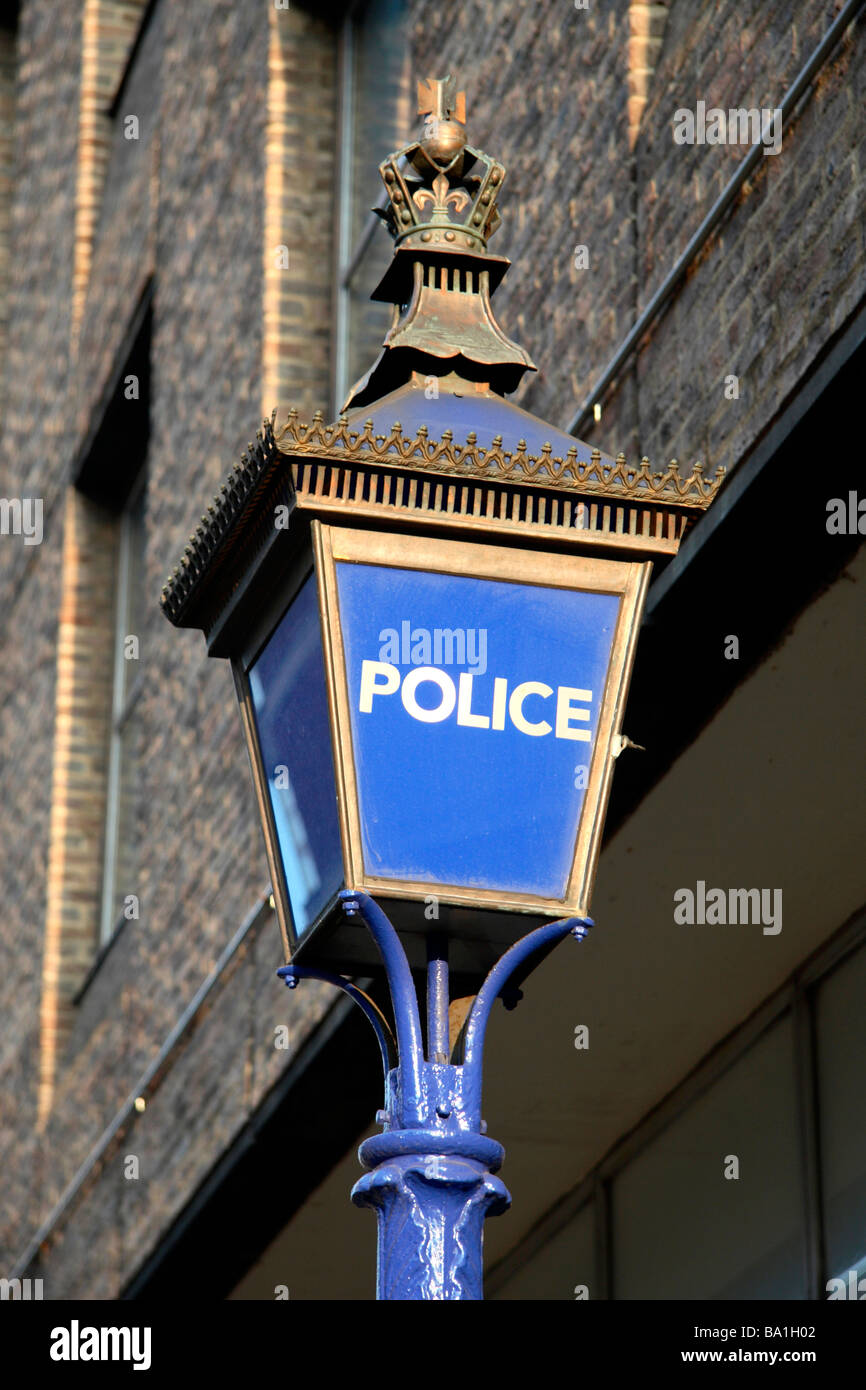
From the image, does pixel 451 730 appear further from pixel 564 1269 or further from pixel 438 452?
pixel 564 1269

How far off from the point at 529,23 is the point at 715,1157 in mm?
3701

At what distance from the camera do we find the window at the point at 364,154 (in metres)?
11.1

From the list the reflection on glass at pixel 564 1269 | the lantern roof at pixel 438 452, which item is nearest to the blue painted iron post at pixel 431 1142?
the lantern roof at pixel 438 452

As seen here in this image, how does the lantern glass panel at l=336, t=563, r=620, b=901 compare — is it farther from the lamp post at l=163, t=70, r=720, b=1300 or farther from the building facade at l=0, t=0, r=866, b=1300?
the building facade at l=0, t=0, r=866, b=1300

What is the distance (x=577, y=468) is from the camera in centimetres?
401

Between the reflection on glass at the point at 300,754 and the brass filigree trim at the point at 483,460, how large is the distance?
0.72 feet

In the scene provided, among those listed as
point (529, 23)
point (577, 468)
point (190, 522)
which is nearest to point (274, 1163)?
point (190, 522)

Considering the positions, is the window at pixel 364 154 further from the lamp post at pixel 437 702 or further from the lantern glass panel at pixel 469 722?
the lantern glass panel at pixel 469 722

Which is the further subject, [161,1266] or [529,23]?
[161,1266]

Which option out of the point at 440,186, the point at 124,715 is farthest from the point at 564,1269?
the point at 440,186

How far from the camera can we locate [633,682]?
672 centimetres

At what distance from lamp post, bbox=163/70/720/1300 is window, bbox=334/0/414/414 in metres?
6.84
